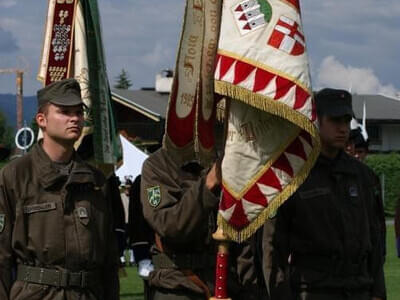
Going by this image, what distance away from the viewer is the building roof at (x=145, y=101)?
55.9 m

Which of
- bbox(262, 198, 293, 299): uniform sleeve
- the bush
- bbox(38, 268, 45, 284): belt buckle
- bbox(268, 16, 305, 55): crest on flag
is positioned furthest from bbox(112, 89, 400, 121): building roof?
bbox(268, 16, 305, 55): crest on flag

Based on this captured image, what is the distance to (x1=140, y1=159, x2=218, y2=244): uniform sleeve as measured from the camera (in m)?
6.36

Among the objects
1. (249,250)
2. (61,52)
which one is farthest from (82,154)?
(249,250)

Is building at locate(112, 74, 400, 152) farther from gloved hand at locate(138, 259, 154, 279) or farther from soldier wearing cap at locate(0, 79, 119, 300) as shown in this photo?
soldier wearing cap at locate(0, 79, 119, 300)

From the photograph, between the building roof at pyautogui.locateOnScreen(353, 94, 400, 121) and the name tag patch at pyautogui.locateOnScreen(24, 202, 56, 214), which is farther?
the building roof at pyautogui.locateOnScreen(353, 94, 400, 121)

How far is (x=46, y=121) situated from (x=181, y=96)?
833mm

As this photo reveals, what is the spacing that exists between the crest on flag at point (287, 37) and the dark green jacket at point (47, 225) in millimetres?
1451

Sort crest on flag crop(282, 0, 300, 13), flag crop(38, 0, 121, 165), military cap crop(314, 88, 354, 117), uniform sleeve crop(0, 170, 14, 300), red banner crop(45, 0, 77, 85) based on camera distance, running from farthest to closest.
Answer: red banner crop(45, 0, 77, 85) → flag crop(38, 0, 121, 165) → military cap crop(314, 88, 354, 117) → uniform sleeve crop(0, 170, 14, 300) → crest on flag crop(282, 0, 300, 13)

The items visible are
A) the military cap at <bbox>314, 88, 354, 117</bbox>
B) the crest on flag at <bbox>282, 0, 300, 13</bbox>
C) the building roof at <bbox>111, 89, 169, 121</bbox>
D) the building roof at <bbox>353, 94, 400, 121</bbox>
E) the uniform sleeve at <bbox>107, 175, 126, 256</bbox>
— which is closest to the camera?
the crest on flag at <bbox>282, 0, 300, 13</bbox>

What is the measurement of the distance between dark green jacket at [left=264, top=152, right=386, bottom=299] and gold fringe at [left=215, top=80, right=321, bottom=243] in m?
0.49

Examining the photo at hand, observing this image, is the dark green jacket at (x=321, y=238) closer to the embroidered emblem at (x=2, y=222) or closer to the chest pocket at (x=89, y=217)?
the chest pocket at (x=89, y=217)

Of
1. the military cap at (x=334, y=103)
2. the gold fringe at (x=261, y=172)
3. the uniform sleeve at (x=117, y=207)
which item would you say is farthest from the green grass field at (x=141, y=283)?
the gold fringe at (x=261, y=172)

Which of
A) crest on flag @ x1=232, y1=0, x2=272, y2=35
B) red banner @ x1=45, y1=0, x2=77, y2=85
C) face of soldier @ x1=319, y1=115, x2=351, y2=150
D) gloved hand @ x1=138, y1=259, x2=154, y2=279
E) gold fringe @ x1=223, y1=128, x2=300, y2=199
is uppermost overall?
red banner @ x1=45, y1=0, x2=77, y2=85

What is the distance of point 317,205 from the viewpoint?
22.7 ft
